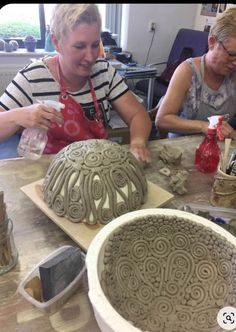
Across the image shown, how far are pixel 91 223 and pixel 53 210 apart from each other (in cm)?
10

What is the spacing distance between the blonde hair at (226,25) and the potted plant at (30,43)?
6.99 feet

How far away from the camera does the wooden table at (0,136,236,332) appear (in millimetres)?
522

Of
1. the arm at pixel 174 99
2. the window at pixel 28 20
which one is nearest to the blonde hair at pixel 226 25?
the arm at pixel 174 99

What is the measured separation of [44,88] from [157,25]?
250 cm

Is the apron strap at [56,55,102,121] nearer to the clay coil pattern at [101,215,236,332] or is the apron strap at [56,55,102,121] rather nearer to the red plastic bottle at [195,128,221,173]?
the red plastic bottle at [195,128,221,173]

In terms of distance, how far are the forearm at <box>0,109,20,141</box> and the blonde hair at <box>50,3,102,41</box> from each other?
0.32 meters

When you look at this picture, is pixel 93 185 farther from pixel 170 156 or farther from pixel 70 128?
pixel 70 128

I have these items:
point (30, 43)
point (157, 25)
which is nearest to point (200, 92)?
point (30, 43)

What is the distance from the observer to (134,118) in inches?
50.2

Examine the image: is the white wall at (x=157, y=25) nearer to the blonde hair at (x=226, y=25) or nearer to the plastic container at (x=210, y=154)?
the blonde hair at (x=226, y=25)

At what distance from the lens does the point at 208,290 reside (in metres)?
0.54

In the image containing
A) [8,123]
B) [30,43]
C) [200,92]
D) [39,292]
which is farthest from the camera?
[30,43]

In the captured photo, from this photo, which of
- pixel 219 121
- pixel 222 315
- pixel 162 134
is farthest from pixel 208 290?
pixel 162 134

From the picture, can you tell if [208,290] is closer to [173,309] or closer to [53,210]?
[173,309]
